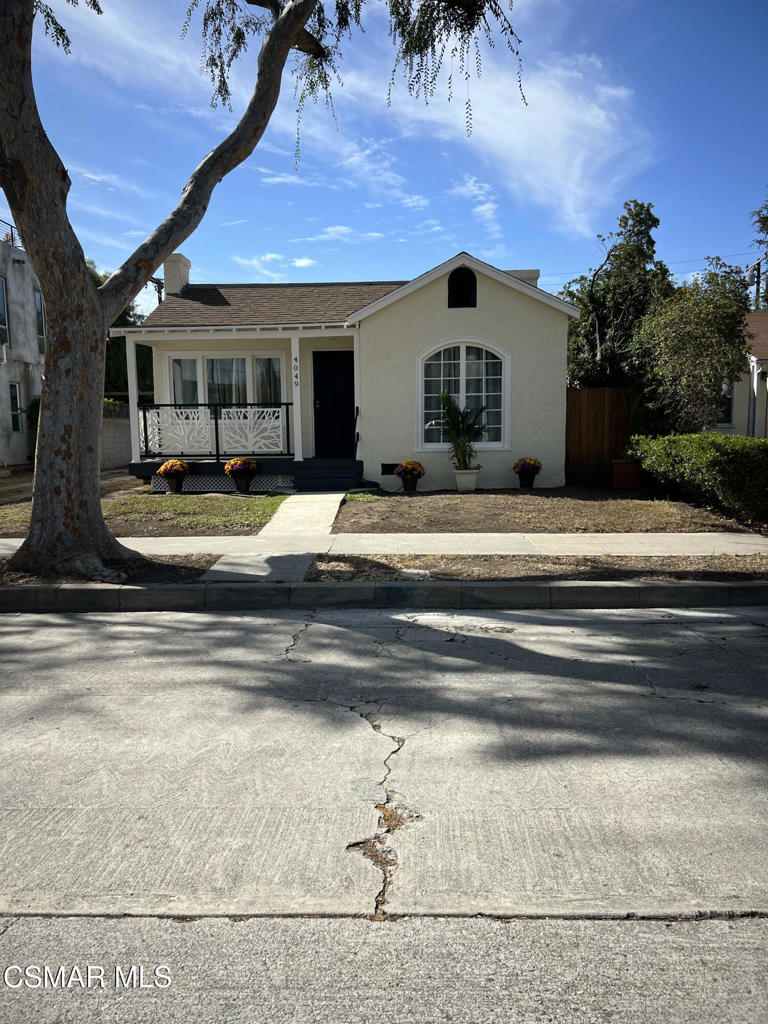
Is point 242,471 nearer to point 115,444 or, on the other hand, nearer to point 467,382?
point 467,382

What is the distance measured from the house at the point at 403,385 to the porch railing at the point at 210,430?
22mm

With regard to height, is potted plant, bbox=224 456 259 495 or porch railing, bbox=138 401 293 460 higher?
porch railing, bbox=138 401 293 460

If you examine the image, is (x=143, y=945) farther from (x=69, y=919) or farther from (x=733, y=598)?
(x=733, y=598)

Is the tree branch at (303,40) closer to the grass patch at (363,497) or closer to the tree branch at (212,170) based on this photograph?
the tree branch at (212,170)

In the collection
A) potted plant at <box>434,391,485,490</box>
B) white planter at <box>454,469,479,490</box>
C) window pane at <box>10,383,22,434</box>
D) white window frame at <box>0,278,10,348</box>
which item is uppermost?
white window frame at <box>0,278,10,348</box>

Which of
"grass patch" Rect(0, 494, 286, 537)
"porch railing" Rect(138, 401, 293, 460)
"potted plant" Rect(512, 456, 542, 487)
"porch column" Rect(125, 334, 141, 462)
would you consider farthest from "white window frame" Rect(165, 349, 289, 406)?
"potted plant" Rect(512, 456, 542, 487)

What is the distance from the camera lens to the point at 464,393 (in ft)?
51.6

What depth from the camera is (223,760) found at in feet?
12.2

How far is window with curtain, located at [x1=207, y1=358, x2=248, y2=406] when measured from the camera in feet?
59.1

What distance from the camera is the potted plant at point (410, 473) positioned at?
15.1m

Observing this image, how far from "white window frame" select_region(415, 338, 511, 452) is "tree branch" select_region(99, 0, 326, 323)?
6.80 m

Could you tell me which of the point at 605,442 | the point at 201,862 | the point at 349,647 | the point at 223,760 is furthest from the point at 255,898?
the point at 605,442

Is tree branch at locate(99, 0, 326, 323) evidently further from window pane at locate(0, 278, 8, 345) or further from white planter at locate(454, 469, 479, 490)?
window pane at locate(0, 278, 8, 345)

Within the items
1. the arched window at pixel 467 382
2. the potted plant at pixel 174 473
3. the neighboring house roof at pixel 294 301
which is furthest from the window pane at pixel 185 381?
the arched window at pixel 467 382
